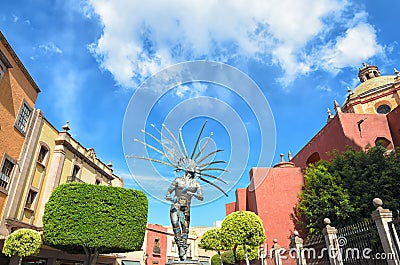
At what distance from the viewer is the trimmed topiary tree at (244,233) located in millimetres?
17250

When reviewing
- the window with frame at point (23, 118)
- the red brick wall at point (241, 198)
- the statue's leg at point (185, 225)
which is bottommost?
the statue's leg at point (185, 225)

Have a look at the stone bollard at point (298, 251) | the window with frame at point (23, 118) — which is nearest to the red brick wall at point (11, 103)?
the window with frame at point (23, 118)

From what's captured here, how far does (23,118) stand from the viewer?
54.3 feet

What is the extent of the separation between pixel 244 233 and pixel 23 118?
15.6 meters

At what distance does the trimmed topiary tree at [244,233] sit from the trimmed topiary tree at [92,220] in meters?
5.67

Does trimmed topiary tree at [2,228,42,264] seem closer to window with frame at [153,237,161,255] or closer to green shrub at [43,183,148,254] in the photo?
green shrub at [43,183,148,254]

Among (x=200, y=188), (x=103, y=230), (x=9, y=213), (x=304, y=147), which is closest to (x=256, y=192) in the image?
(x=304, y=147)

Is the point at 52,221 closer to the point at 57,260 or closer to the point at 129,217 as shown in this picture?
the point at 129,217

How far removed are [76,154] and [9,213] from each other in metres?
7.95

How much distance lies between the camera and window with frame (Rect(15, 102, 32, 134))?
1590 centimetres

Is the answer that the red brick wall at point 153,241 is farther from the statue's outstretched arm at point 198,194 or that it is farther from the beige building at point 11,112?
the statue's outstretched arm at point 198,194

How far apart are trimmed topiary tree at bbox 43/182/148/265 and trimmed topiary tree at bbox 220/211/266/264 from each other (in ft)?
18.6

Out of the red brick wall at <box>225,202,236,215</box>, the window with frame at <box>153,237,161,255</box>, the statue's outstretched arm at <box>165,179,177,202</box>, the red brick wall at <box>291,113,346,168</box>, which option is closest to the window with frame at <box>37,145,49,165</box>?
the statue's outstretched arm at <box>165,179,177,202</box>

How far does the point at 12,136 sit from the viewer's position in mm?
15281
